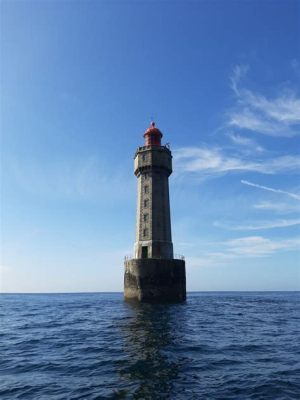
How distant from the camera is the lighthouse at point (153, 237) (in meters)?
35.8

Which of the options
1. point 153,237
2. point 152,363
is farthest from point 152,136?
point 152,363

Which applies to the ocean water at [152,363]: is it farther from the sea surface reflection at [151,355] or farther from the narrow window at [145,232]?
the narrow window at [145,232]

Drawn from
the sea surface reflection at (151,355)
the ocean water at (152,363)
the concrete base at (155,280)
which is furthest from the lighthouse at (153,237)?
the ocean water at (152,363)

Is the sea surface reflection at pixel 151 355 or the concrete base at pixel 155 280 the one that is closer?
the sea surface reflection at pixel 151 355

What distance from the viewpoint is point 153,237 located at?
3881 cm

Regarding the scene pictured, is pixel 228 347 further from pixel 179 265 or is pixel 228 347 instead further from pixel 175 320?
pixel 179 265

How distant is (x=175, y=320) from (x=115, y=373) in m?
13.1

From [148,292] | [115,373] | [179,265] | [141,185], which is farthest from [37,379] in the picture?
[141,185]

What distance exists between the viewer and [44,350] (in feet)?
53.4

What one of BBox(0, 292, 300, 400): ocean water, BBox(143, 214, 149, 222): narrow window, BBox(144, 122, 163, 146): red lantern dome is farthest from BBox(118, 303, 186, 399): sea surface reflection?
BBox(144, 122, 163, 146): red lantern dome

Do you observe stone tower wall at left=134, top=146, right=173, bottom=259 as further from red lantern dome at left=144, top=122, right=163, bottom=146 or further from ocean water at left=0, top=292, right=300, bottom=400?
ocean water at left=0, top=292, right=300, bottom=400

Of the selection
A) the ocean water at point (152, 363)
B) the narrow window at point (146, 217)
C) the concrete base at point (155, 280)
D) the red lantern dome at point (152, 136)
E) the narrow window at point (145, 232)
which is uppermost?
the red lantern dome at point (152, 136)

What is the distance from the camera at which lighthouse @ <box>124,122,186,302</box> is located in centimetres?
3578

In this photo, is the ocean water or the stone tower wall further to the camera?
the stone tower wall
